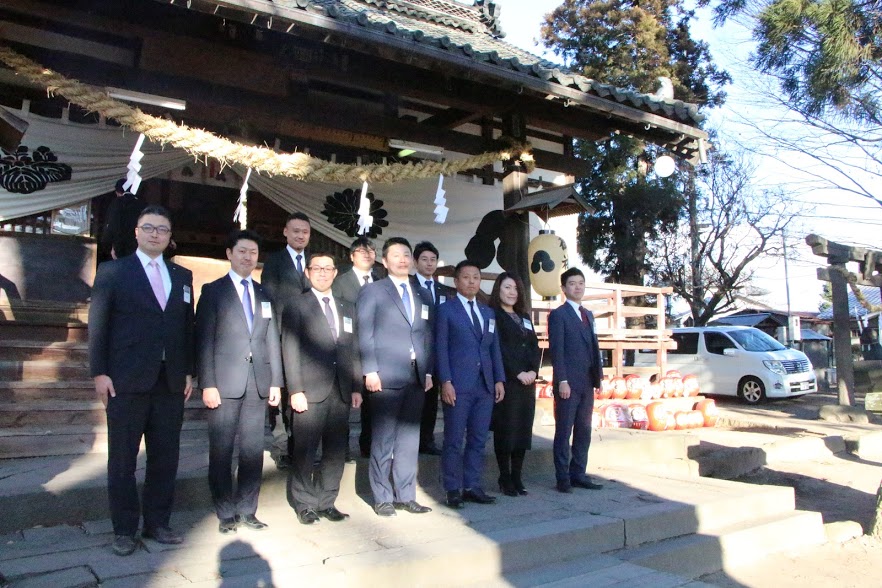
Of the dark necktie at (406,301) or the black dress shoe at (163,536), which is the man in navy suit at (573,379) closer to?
the dark necktie at (406,301)

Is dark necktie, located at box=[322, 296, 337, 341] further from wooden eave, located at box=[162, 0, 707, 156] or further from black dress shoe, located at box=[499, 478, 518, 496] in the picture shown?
wooden eave, located at box=[162, 0, 707, 156]

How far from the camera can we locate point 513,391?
5.02 metres

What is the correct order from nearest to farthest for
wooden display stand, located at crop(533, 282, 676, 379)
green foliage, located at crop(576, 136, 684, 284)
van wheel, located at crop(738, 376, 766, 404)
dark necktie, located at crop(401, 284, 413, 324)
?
dark necktie, located at crop(401, 284, 413, 324), wooden display stand, located at crop(533, 282, 676, 379), van wheel, located at crop(738, 376, 766, 404), green foliage, located at crop(576, 136, 684, 284)

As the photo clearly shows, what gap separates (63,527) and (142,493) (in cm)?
47

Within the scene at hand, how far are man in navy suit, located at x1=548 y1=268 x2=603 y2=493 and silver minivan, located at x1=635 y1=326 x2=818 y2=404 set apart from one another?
11.6 metres

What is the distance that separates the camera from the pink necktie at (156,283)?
3667mm

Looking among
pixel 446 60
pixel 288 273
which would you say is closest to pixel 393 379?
pixel 288 273

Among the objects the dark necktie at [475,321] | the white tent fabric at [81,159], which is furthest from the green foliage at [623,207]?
the dark necktie at [475,321]

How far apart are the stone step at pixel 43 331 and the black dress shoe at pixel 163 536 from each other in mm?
3486

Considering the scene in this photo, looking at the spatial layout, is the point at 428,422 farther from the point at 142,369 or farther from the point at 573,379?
the point at 142,369

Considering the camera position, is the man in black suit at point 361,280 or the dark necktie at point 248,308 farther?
the man in black suit at point 361,280

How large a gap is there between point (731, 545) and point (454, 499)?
74.8 inches

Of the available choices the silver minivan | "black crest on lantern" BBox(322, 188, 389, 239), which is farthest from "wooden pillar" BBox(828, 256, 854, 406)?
"black crest on lantern" BBox(322, 188, 389, 239)

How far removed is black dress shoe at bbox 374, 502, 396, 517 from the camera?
13.8 ft
